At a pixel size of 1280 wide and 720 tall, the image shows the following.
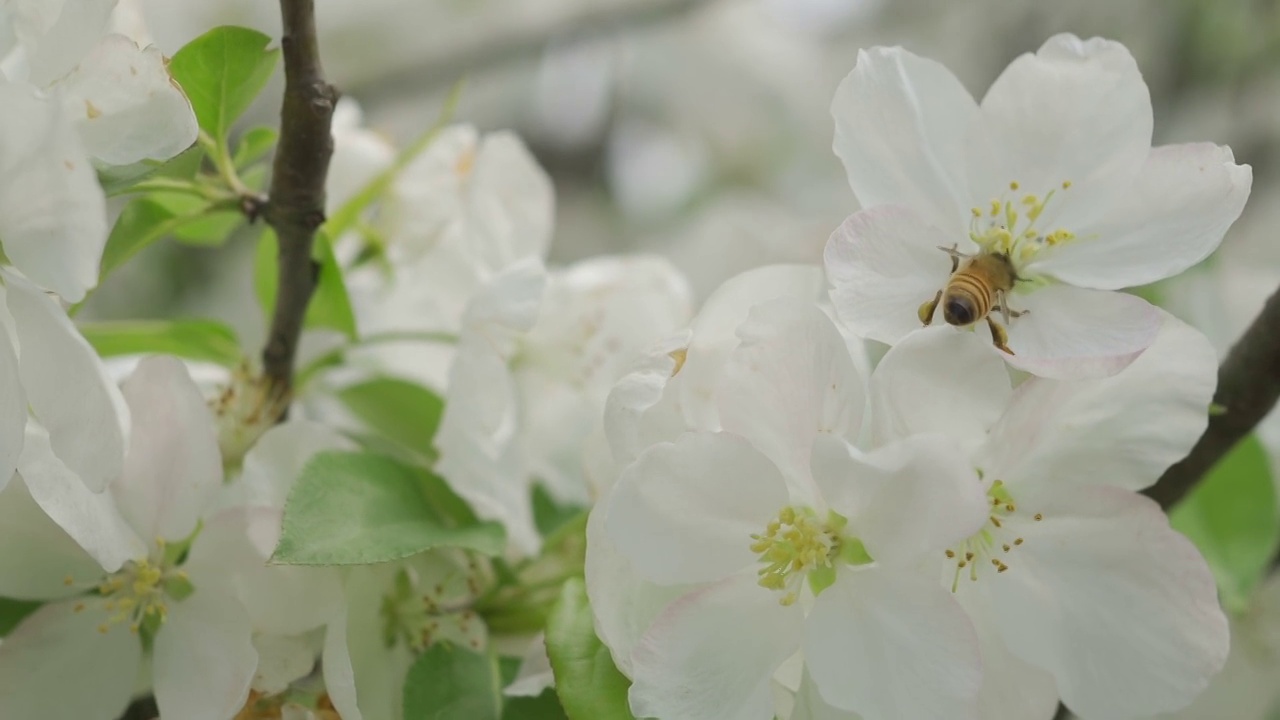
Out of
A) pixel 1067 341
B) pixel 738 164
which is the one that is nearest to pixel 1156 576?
pixel 1067 341

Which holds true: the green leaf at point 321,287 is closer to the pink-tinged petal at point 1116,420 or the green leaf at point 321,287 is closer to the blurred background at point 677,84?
the pink-tinged petal at point 1116,420

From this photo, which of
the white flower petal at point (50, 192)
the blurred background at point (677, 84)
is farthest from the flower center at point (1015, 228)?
the blurred background at point (677, 84)

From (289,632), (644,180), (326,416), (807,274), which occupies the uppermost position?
(807,274)

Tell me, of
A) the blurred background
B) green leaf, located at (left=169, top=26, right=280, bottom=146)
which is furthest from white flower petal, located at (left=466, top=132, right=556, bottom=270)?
the blurred background

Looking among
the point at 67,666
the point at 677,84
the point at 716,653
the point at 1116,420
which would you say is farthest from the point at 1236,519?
the point at 677,84

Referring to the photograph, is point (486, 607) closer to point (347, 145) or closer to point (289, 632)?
point (289, 632)

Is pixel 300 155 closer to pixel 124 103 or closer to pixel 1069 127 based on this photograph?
pixel 124 103
